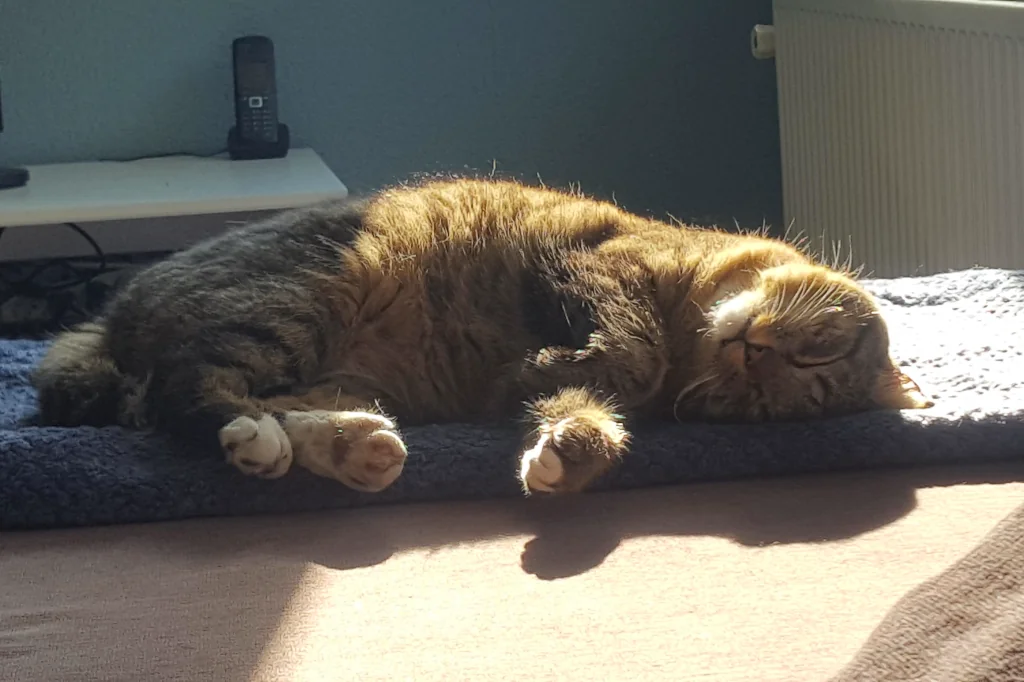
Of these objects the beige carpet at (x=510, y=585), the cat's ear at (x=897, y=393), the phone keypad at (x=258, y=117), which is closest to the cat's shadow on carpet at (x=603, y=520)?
the beige carpet at (x=510, y=585)

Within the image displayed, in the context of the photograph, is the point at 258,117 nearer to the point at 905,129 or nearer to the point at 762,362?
the point at 905,129

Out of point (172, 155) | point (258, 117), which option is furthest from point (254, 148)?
point (172, 155)

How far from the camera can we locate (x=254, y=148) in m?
2.65

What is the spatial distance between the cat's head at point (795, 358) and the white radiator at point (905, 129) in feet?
2.58

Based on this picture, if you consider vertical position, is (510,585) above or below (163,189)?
below

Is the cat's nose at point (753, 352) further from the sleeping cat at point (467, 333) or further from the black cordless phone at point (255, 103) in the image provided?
the black cordless phone at point (255, 103)

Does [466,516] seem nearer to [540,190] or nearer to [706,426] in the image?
[706,426]

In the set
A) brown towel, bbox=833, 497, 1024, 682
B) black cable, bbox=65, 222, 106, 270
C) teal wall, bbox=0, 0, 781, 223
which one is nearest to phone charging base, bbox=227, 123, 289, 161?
teal wall, bbox=0, 0, 781, 223

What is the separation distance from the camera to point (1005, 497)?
116 cm

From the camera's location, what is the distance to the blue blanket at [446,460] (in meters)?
1.18

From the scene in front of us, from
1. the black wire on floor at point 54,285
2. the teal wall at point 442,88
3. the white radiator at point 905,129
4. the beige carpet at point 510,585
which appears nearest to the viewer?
the beige carpet at point 510,585

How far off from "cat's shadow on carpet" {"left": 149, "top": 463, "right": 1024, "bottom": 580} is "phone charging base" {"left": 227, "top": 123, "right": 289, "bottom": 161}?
1.61 m

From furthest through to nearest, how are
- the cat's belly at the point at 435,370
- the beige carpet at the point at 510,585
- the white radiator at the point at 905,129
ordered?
the white radiator at the point at 905,129 → the cat's belly at the point at 435,370 → the beige carpet at the point at 510,585

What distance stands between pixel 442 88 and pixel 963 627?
2.26 metres
